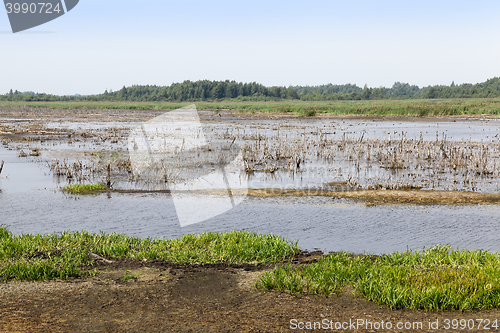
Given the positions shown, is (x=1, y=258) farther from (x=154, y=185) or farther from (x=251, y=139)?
(x=251, y=139)

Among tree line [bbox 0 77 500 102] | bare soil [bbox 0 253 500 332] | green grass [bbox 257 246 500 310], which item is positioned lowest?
bare soil [bbox 0 253 500 332]

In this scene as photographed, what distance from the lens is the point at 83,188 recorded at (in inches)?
781

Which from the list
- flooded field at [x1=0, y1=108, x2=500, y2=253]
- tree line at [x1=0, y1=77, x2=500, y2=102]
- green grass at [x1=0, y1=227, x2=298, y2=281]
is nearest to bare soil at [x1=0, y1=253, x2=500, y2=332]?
green grass at [x1=0, y1=227, x2=298, y2=281]

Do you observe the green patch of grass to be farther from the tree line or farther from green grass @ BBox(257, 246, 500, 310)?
the tree line

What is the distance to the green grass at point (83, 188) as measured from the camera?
19.5 meters

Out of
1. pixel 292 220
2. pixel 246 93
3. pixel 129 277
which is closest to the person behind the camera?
pixel 129 277

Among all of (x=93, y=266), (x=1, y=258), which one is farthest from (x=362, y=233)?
(x=1, y=258)

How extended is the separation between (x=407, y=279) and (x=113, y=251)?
6.52 m

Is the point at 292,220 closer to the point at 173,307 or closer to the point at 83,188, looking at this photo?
the point at 173,307

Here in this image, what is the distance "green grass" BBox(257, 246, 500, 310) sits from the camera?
25.3 ft

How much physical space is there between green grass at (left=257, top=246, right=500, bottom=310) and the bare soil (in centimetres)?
21

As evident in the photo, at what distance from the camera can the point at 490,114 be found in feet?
242

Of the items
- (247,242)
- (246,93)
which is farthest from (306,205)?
(246,93)

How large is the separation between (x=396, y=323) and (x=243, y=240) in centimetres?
500
